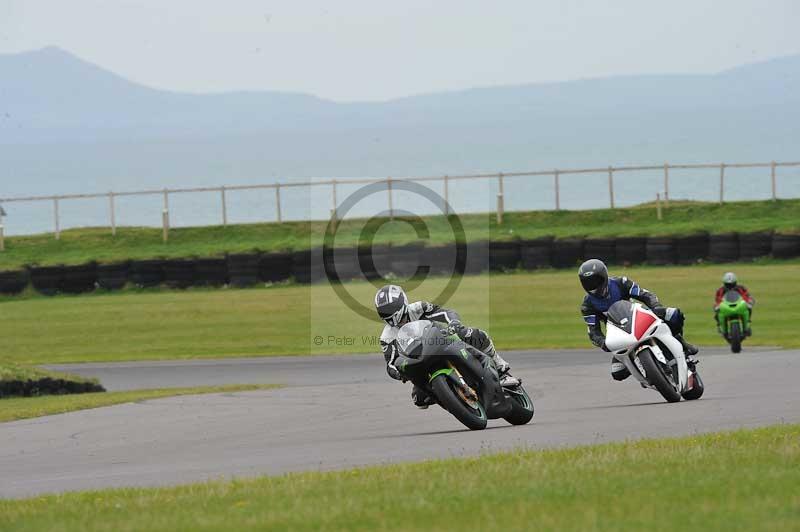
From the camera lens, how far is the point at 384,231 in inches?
1815

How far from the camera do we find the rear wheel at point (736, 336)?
912 inches

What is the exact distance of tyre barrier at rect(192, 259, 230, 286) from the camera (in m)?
38.5

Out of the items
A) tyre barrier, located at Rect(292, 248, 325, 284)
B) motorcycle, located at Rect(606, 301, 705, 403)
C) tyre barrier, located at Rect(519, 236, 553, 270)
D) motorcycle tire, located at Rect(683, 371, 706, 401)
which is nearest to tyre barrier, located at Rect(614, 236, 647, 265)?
tyre barrier, located at Rect(519, 236, 553, 270)

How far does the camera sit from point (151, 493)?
9.27 meters

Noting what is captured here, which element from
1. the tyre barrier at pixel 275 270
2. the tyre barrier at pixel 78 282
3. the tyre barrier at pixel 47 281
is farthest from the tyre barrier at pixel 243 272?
the tyre barrier at pixel 47 281

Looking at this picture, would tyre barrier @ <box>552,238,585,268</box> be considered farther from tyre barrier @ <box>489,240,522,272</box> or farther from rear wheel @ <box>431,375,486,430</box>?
rear wheel @ <box>431,375,486,430</box>

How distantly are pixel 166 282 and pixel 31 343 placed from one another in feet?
23.7

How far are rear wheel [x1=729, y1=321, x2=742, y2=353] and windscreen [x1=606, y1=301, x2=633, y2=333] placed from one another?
998 centimetres

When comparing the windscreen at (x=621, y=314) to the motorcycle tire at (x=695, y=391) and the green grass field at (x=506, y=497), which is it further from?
the green grass field at (x=506, y=497)

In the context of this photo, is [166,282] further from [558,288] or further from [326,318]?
[558,288]

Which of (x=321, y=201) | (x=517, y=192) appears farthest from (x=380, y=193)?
(x=517, y=192)

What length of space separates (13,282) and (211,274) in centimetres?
545

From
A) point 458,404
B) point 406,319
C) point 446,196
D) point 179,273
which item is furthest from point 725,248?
point 458,404

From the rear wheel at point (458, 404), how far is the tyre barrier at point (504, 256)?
26145mm
